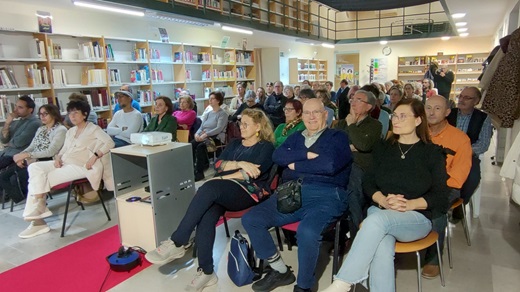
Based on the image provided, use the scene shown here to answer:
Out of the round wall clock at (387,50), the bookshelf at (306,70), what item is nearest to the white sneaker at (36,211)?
the bookshelf at (306,70)

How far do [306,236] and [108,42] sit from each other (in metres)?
5.58

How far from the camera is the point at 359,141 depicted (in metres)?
2.88

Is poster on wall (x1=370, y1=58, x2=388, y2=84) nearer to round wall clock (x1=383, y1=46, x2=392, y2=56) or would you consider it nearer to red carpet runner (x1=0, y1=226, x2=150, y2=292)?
round wall clock (x1=383, y1=46, x2=392, y2=56)

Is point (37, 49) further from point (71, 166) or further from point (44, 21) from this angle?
point (71, 166)

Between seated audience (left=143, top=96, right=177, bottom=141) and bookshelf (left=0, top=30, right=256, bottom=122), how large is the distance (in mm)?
1821

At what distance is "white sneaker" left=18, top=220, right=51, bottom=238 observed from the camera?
3.38 meters

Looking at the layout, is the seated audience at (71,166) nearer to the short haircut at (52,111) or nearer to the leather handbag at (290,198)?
the short haircut at (52,111)

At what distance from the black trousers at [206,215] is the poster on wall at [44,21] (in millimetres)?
4255

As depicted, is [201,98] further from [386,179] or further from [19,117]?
[386,179]

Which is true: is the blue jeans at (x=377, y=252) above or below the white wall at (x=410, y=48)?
below

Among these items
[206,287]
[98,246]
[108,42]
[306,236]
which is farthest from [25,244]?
[108,42]

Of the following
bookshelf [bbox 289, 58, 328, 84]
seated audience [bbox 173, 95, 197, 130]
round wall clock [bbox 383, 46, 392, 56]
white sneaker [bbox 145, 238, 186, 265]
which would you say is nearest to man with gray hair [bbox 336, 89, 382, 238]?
white sneaker [bbox 145, 238, 186, 265]

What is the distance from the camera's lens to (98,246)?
123 inches

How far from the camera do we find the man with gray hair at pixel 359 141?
2367 mm
